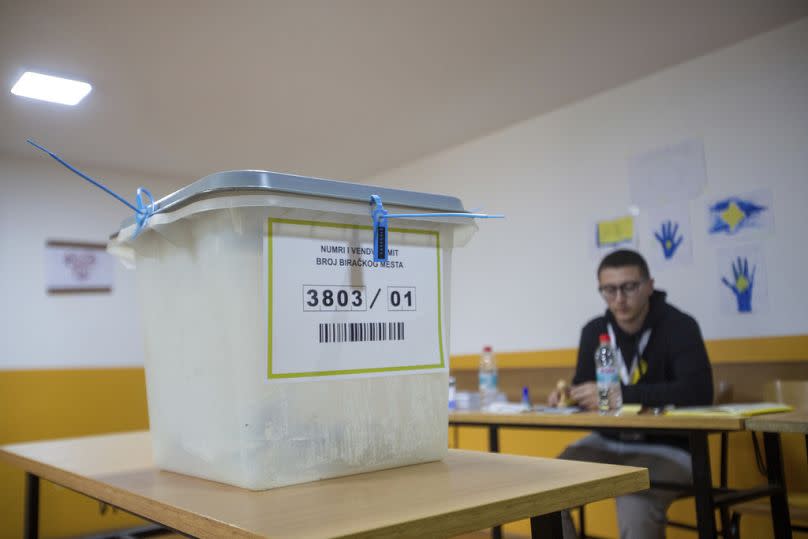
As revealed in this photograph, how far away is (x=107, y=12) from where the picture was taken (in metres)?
2.69

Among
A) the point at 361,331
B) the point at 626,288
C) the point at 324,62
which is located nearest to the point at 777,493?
the point at 626,288

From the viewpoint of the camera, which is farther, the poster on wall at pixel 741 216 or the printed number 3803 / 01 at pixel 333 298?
the poster on wall at pixel 741 216

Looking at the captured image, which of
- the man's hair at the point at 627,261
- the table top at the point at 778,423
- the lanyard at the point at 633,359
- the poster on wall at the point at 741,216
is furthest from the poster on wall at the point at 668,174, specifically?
the table top at the point at 778,423

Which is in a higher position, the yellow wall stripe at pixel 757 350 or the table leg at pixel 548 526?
the yellow wall stripe at pixel 757 350

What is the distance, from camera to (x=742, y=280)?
3.12 m

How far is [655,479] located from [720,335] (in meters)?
1.25

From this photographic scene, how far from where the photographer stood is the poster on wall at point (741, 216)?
307 centimetres

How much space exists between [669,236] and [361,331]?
10.0 ft

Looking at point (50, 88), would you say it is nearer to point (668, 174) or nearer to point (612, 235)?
point (612, 235)

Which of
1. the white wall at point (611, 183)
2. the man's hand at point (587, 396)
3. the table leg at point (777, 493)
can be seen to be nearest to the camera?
the table leg at point (777, 493)

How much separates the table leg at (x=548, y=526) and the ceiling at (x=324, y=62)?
2.45m

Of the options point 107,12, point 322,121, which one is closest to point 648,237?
point 322,121

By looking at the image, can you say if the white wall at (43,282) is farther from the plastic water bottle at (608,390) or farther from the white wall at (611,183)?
the plastic water bottle at (608,390)

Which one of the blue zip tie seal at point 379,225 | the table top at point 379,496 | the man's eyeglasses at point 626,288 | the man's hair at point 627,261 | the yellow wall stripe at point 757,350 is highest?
the man's hair at point 627,261
